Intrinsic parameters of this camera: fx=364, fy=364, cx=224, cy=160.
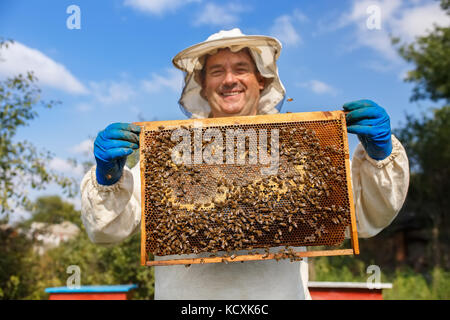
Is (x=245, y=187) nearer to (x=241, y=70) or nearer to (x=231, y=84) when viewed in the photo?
(x=231, y=84)

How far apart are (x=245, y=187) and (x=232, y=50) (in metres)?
1.93

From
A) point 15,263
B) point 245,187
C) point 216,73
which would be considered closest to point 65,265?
point 15,263

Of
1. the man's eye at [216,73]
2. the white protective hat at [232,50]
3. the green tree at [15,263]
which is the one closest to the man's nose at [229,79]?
the man's eye at [216,73]

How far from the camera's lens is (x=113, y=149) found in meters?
3.46

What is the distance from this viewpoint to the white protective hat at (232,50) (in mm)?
4395

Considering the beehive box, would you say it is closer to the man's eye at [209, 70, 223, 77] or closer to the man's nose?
the man's nose

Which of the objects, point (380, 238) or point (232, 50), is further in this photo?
point (380, 238)

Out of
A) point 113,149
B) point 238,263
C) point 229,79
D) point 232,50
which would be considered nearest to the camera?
point 113,149

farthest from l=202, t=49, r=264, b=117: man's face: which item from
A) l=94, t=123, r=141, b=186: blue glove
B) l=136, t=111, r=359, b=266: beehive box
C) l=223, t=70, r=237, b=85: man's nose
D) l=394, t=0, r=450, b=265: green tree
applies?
l=394, t=0, r=450, b=265: green tree

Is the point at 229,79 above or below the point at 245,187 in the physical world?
above

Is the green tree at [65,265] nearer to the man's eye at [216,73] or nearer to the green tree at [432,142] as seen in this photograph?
the man's eye at [216,73]

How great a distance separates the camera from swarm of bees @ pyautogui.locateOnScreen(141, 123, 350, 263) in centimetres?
333
